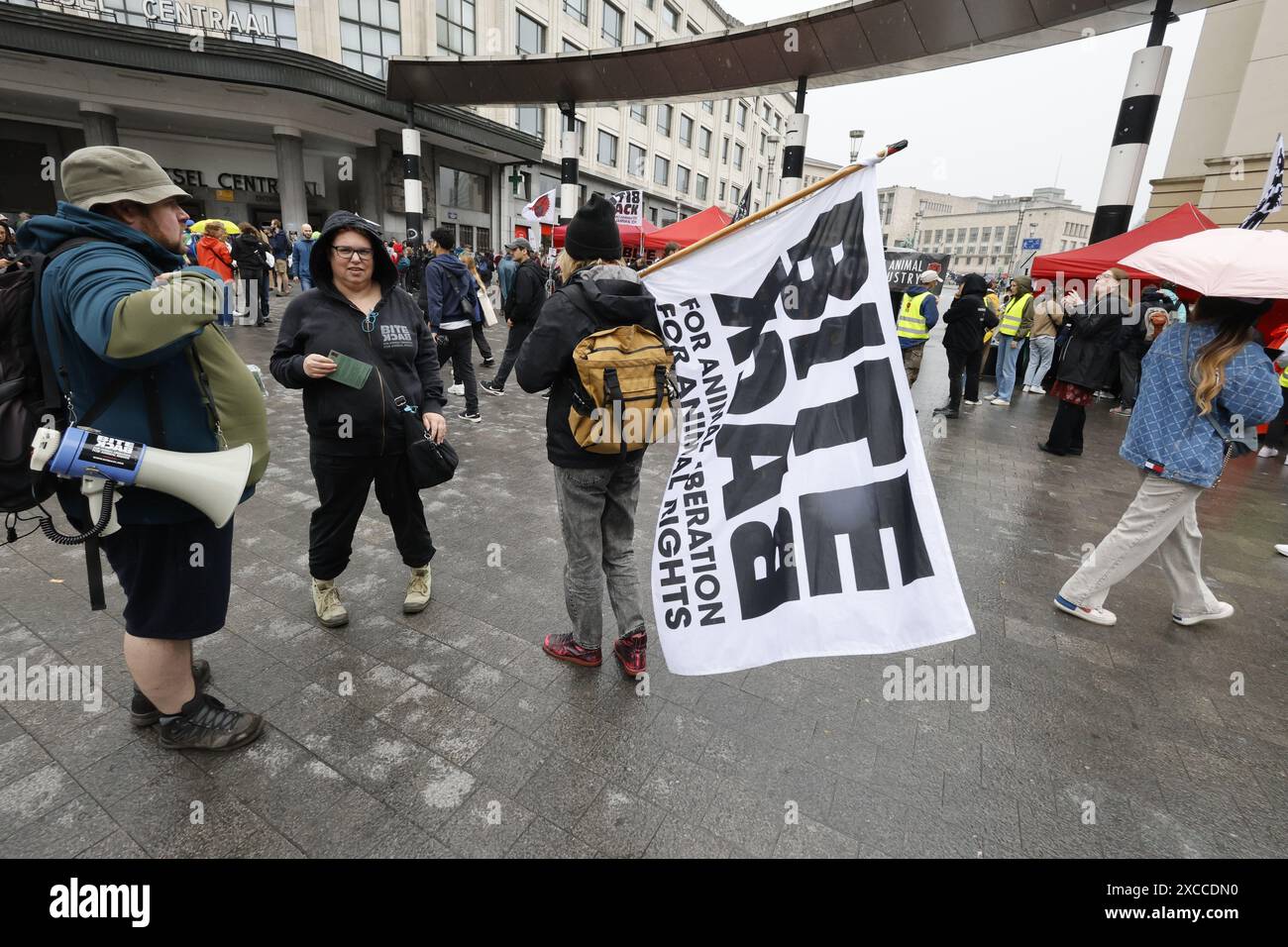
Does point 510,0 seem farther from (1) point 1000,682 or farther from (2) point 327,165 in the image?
(1) point 1000,682

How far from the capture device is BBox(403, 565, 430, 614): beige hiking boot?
138 inches

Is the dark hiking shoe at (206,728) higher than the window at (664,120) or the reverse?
the reverse

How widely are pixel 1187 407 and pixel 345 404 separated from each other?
175 inches

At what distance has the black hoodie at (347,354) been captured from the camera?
2926 millimetres

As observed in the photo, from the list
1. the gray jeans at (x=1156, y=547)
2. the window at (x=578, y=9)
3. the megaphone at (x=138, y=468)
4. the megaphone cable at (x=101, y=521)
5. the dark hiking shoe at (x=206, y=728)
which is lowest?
the dark hiking shoe at (x=206, y=728)

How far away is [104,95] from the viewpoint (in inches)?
811

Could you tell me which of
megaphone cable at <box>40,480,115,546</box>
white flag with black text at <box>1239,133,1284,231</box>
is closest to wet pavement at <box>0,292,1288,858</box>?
megaphone cable at <box>40,480,115,546</box>

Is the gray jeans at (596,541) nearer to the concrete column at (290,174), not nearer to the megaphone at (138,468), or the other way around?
the megaphone at (138,468)

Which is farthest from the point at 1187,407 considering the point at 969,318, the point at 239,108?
the point at 239,108

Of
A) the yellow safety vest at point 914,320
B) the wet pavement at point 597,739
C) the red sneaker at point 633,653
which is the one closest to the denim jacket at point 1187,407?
the wet pavement at point 597,739

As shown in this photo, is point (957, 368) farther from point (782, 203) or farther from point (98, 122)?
point (98, 122)

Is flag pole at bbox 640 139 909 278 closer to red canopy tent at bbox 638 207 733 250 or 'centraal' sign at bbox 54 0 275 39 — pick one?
red canopy tent at bbox 638 207 733 250

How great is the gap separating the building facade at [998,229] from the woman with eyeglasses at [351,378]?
95812mm

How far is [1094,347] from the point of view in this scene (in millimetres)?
7559
